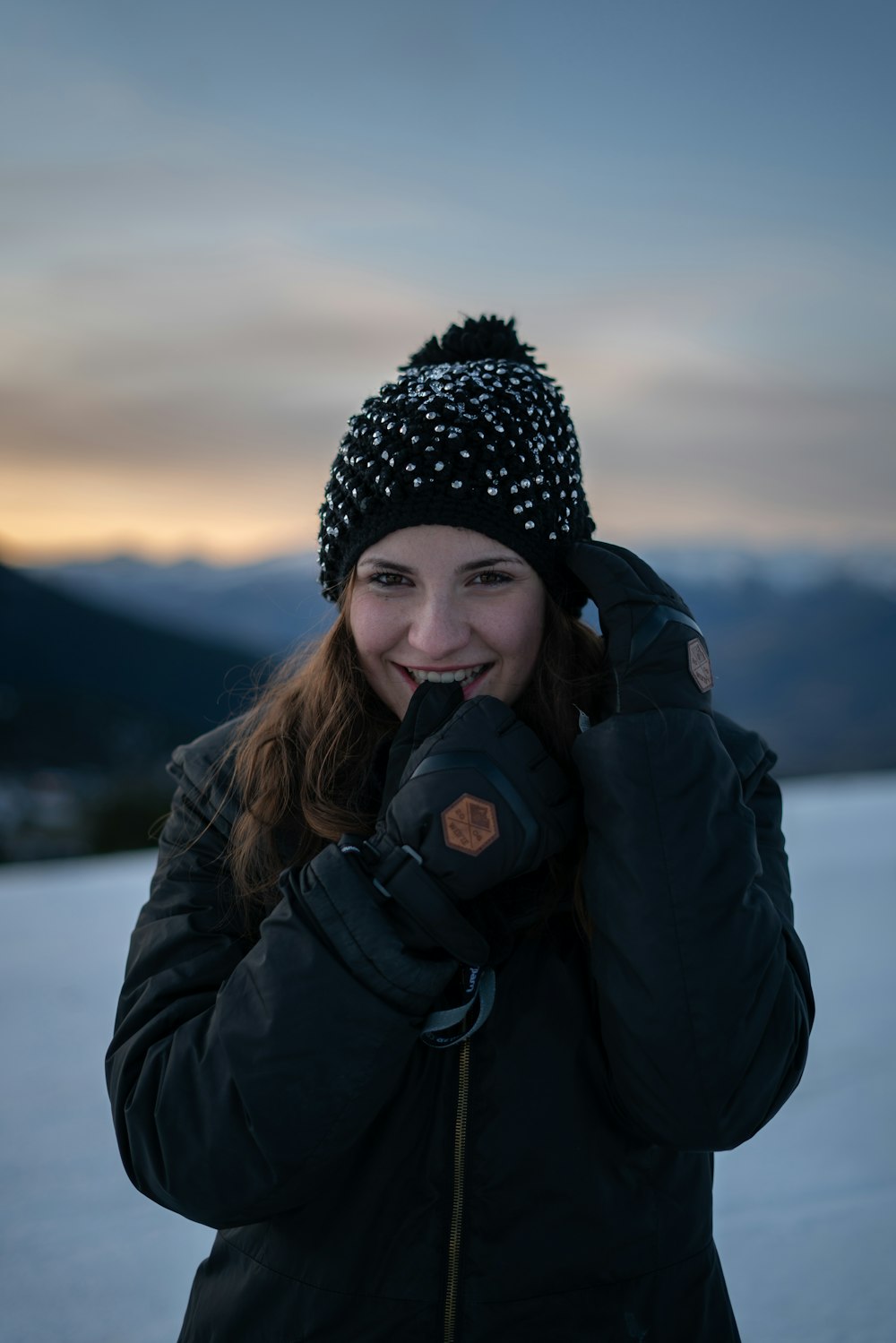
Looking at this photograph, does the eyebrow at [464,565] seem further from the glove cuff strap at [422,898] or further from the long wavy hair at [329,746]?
the glove cuff strap at [422,898]

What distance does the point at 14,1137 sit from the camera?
2.28m

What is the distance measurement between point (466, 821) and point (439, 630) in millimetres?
327

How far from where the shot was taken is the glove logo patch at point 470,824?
1.06 meters

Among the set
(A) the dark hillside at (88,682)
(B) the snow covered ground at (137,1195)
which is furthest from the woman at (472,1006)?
(A) the dark hillside at (88,682)

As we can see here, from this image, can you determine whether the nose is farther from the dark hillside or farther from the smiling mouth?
the dark hillside

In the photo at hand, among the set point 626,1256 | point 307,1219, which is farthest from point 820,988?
point 307,1219

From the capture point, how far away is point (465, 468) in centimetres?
134

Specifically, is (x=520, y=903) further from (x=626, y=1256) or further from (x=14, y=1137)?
(x=14, y=1137)

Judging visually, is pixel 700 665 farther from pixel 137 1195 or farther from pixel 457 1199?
pixel 137 1195

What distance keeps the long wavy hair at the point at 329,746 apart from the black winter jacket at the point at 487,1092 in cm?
12

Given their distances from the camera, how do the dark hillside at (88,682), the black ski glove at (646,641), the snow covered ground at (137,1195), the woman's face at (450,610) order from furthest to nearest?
the dark hillside at (88,682)
the snow covered ground at (137,1195)
the woman's face at (450,610)
the black ski glove at (646,641)

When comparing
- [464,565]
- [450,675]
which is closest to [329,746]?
[450,675]

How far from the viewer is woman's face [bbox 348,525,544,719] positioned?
133cm

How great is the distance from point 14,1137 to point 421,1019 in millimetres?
1774
